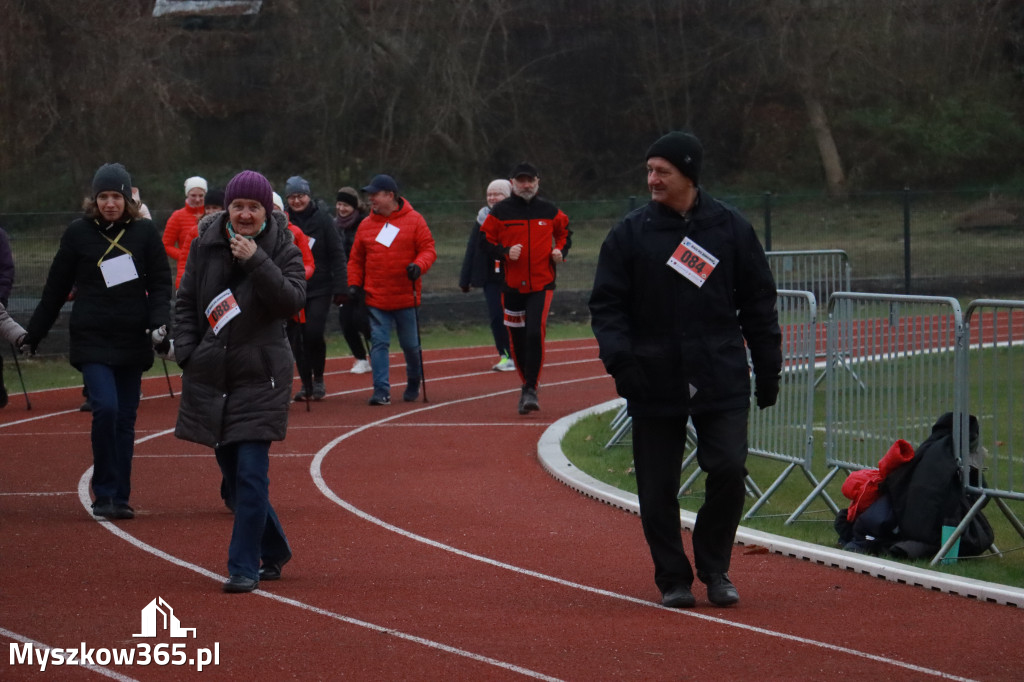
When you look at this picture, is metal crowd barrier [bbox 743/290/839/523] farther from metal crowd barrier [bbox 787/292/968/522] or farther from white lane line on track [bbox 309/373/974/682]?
white lane line on track [bbox 309/373/974/682]

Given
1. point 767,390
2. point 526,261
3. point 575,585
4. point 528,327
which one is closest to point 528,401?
point 528,327

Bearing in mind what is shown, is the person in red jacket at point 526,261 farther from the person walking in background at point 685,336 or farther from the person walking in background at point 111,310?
the person walking in background at point 685,336

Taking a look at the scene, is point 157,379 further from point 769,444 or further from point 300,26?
point 300,26

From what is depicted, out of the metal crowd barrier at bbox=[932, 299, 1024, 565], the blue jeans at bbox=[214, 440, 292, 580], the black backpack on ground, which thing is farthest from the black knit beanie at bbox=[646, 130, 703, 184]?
the blue jeans at bbox=[214, 440, 292, 580]

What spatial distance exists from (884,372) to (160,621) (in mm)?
4096

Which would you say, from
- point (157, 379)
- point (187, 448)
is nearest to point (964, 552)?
point (187, 448)

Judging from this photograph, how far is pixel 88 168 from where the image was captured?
102 feet

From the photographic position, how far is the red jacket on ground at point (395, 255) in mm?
14547

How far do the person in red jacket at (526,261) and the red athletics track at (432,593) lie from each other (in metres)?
2.07

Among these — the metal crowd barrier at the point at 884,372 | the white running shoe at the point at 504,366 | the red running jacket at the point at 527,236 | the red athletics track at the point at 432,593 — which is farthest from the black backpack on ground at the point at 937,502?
the white running shoe at the point at 504,366

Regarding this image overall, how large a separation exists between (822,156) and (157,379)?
3107 centimetres

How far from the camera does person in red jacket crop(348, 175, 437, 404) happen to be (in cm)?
1452

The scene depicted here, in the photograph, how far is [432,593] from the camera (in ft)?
23.0

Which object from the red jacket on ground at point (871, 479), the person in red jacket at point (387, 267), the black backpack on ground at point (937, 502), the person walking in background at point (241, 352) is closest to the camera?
the person walking in background at point (241, 352)
